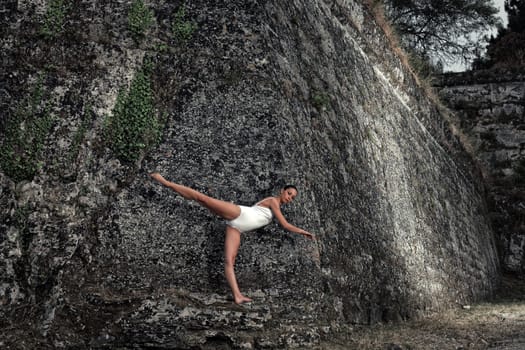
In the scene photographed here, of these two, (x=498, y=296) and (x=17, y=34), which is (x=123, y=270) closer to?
(x=17, y=34)

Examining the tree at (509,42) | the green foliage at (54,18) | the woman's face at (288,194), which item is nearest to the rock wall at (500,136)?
the tree at (509,42)

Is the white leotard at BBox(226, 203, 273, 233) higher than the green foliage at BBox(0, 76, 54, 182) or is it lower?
lower

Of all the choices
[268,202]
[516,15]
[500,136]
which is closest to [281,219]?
[268,202]

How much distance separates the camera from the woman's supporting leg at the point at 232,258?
13.7 feet

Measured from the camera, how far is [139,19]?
17.0 ft

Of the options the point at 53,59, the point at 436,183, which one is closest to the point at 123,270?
the point at 53,59

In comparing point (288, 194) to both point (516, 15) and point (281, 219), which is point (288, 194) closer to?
point (281, 219)

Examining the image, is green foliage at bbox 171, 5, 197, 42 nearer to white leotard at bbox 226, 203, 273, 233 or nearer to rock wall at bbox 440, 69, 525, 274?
white leotard at bbox 226, 203, 273, 233

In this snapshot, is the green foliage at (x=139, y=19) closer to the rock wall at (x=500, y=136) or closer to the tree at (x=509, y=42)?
the rock wall at (x=500, y=136)

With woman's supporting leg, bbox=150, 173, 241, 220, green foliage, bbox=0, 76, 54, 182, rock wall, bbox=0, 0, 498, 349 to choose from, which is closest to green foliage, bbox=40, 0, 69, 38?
rock wall, bbox=0, 0, 498, 349

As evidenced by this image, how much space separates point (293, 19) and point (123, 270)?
2910 mm

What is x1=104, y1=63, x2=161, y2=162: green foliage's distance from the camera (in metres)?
4.80

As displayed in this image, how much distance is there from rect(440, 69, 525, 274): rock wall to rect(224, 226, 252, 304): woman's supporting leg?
1118 cm

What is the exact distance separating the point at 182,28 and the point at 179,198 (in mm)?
1418
